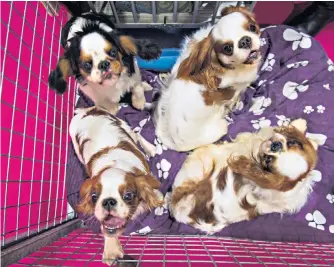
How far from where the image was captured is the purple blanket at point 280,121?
2312 mm

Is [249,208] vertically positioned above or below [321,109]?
below

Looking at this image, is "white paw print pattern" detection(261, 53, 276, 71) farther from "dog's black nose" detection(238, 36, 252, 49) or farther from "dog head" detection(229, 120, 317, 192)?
"dog head" detection(229, 120, 317, 192)

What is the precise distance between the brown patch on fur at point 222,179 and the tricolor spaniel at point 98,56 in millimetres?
743

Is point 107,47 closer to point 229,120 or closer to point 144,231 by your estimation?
point 229,120

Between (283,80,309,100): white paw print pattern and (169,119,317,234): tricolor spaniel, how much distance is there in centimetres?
44

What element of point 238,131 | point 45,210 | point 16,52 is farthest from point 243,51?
point 45,210

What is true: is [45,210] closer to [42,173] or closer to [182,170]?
[42,173]

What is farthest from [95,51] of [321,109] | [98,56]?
[321,109]

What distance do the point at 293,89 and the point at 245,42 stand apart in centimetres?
75

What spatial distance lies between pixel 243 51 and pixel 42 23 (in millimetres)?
1284

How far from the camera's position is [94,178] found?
1783 millimetres

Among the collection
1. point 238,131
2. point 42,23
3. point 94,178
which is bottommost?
point 94,178

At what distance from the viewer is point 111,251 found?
187 cm

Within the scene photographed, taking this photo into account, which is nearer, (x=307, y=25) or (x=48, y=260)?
(x=48, y=260)
